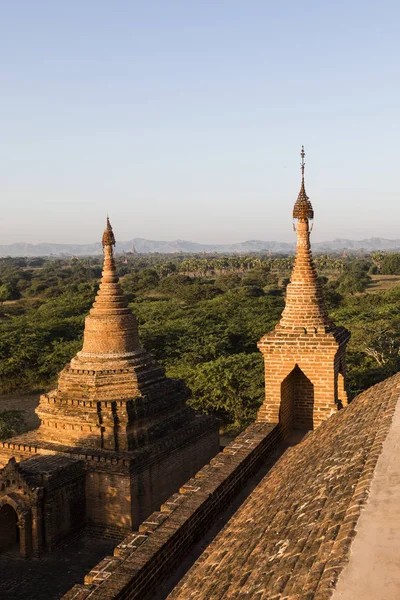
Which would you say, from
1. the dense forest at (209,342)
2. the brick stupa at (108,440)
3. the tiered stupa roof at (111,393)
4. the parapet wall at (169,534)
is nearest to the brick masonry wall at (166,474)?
the brick stupa at (108,440)

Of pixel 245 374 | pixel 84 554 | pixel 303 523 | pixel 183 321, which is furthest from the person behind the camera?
pixel 183 321

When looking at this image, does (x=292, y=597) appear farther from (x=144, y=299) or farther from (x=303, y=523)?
(x=144, y=299)

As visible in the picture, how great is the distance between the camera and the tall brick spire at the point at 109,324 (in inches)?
602

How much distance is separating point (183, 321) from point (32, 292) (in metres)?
45.0

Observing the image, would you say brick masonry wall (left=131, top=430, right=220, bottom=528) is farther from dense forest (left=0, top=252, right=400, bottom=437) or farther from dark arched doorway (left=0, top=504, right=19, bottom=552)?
dense forest (left=0, top=252, right=400, bottom=437)

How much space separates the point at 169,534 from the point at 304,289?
6253 millimetres

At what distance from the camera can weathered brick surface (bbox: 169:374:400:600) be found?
4.30m

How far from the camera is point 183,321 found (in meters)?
40.1

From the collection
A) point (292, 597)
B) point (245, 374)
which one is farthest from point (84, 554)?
point (245, 374)

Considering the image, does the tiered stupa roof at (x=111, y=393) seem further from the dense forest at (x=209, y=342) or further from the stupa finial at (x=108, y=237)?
the dense forest at (x=209, y=342)

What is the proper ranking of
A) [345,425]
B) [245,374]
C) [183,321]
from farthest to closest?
1. [183,321]
2. [245,374]
3. [345,425]

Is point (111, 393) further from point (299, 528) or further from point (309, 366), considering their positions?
point (299, 528)

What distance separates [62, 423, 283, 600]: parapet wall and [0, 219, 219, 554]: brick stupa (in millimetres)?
4186

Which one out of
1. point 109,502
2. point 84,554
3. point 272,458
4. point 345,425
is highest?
point 345,425
